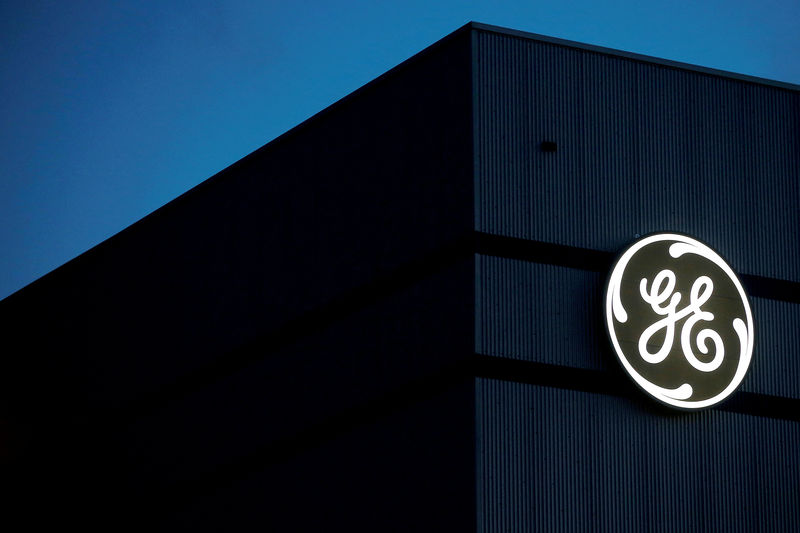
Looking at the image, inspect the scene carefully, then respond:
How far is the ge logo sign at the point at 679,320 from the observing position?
21703 mm

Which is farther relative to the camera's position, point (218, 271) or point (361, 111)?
point (218, 271)

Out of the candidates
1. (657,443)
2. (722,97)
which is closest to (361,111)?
(722,97)

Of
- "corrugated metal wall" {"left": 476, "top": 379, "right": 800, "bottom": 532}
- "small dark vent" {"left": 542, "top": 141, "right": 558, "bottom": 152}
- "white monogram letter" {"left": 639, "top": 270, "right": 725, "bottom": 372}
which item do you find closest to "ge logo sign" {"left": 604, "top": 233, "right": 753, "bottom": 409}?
"white monogram letter" {"left": 639, "top": 270, "right": 725, "bottom": 372}

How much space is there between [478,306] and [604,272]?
95.8 inches

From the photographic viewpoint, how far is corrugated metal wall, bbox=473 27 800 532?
21.0m

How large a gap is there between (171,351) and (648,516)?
448 inches

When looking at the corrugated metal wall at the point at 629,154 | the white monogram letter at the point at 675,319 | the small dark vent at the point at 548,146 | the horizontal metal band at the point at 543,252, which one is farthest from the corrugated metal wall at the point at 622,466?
the small dark vent at the point at 548,146

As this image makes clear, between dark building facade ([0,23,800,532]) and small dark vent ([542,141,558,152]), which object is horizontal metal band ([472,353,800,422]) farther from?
small dark vent ([542,141,558,152])

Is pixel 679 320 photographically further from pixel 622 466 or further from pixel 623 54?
pixel 623 54

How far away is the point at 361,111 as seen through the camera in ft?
81.0

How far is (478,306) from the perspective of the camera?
2111 cm

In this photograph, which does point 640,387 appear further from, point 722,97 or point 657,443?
point 722,97

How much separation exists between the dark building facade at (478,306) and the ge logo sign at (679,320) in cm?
40

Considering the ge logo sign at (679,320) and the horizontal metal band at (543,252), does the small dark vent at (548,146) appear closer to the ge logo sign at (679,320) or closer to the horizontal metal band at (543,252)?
the horizontal metal band at (543,252)
